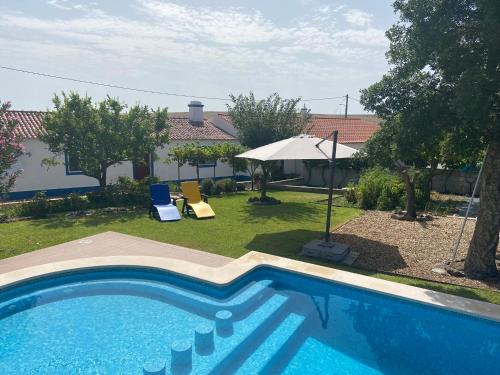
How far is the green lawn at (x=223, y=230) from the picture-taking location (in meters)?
9.27

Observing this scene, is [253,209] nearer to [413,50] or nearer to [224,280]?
[224,280]

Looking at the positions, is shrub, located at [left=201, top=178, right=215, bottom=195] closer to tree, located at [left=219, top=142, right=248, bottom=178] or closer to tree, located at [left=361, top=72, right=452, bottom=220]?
tree, located at [left=219, top=142, right=248, bottom=178]

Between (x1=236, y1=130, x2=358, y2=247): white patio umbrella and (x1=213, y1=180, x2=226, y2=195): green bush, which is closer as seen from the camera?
(x1=236, y1=130, x2=358, y2=247): white patio umbrella

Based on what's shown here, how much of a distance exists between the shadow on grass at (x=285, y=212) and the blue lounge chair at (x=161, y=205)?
2.93 m

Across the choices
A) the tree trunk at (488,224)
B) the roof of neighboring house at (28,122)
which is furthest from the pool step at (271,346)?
the roof of neighboring house at (28,122)

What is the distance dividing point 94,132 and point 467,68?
1358 centimetres

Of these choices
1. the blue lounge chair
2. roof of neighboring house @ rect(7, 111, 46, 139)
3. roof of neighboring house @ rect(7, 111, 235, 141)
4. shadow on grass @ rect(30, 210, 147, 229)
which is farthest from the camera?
roof of neighboring house @ rect(7, 111, 235, 141)

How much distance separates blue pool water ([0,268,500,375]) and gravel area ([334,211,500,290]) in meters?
1.72

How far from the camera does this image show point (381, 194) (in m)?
15.2

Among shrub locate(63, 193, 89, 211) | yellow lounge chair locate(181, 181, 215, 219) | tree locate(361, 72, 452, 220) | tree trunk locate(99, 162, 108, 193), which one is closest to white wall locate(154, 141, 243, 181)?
tree trunk locate(99, 162, 108, 193)

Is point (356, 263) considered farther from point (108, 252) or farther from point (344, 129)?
point (344, 129)

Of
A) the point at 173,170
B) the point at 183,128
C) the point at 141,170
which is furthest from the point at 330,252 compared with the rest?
the point at 183,128

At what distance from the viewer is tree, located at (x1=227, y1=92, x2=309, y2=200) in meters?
21.7

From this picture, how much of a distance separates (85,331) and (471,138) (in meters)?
8.51
